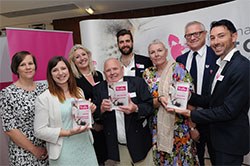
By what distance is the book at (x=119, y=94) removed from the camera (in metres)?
2.13

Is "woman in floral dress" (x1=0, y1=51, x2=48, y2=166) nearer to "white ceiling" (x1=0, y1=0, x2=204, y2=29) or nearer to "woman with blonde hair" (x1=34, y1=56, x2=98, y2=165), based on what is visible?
"woman with blonde hair" (x1=34, y1=56, x2=98, y2=165)

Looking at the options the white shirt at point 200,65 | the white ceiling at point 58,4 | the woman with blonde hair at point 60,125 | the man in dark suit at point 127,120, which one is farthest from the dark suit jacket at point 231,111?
the white ceiling at point 58,4

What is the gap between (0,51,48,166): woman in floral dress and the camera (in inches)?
84.6

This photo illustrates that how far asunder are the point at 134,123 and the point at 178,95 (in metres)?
0.46

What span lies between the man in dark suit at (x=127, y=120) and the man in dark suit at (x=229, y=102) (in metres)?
0.52

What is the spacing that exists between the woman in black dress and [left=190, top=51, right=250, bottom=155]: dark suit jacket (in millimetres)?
1035

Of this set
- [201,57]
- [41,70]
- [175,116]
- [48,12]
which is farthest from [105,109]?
[48,12]

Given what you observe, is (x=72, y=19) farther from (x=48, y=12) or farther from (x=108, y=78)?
(x=108, y=78)

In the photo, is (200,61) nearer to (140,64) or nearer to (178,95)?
(140,64)

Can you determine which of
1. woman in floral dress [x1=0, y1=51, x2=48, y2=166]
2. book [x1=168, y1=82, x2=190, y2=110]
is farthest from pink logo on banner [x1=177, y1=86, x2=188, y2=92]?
woman in floral dress [x1=0, y1=51, x2=48, y2=166]

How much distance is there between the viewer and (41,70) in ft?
10.7

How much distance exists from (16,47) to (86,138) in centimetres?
153

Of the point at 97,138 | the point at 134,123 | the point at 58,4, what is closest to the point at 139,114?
the point at 134,123

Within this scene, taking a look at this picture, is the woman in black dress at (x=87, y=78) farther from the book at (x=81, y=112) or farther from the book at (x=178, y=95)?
the book at (x=178, y=95)
